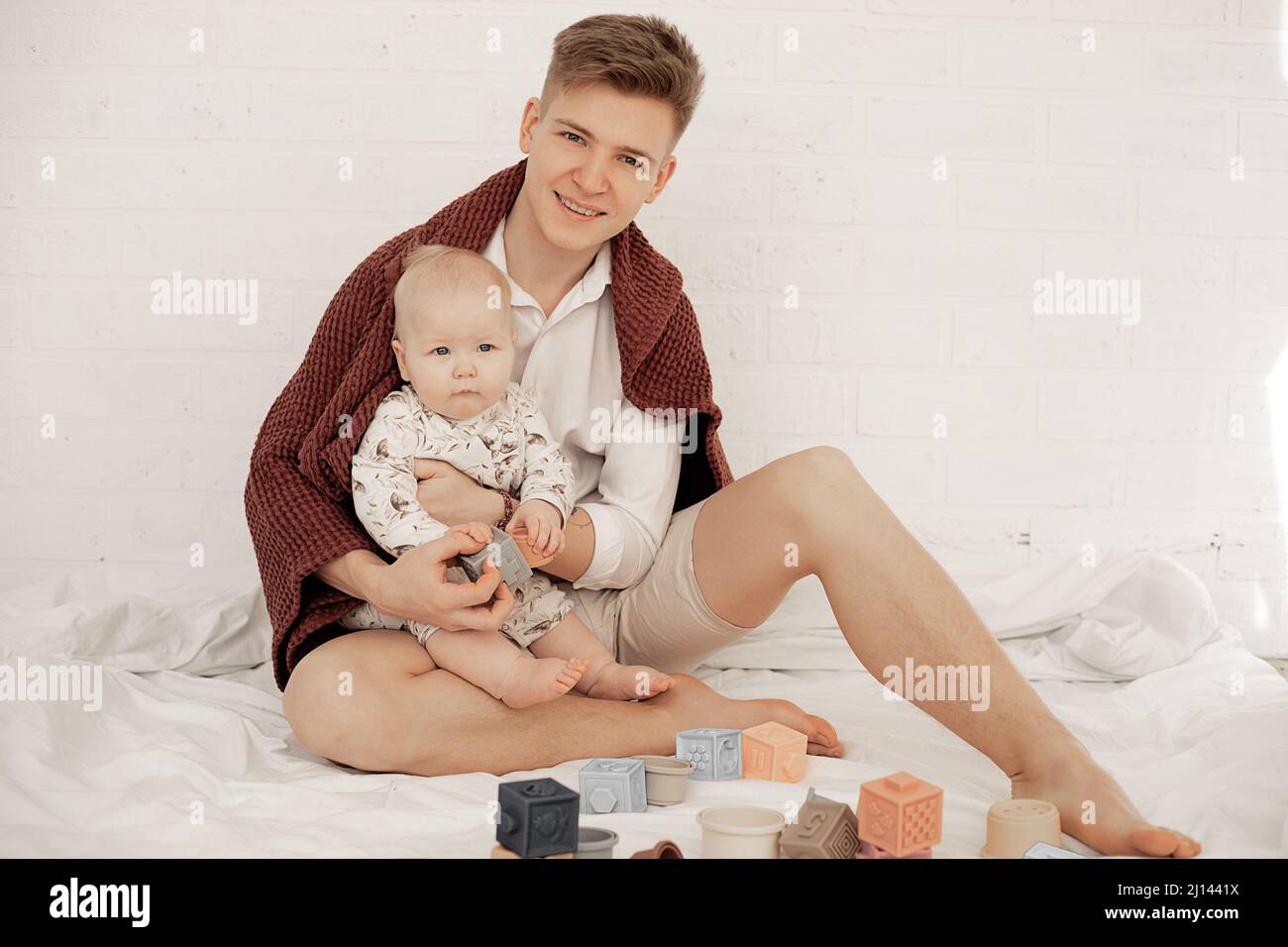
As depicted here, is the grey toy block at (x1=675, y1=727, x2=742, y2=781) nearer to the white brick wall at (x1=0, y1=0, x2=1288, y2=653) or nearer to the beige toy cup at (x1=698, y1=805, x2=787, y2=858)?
the beige toy cup at (x1=698, y1=805, x2=787, y2=858)

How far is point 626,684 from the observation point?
132 cm

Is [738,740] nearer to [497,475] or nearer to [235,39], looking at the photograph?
[497,475]

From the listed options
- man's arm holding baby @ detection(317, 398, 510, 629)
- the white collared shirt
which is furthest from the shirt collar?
man's arm holding baby @ detection(317, 398, 510, 629)

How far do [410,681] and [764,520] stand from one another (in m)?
0.42

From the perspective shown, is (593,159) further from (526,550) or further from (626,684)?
(626,684)

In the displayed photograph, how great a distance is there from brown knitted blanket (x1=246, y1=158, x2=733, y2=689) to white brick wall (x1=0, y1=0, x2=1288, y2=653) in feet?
1.49

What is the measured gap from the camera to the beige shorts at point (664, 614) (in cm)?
140

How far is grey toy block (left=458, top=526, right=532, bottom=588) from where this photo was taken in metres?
1.22

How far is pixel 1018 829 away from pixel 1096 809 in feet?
0.34

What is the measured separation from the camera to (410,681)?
1267 mm

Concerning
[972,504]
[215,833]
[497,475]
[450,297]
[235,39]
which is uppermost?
[235,39]

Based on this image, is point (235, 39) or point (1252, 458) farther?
point (1252, 458)

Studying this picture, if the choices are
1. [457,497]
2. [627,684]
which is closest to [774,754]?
[627,684]
